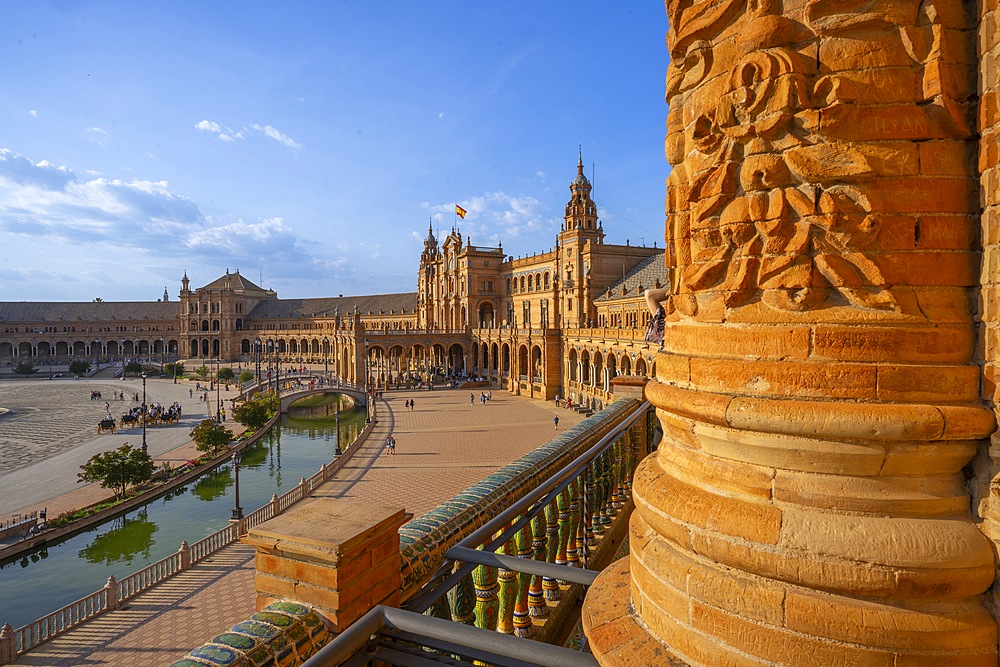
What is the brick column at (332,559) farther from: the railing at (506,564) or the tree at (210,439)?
the tree at (210,439)

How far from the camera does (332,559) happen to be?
99.0 inches

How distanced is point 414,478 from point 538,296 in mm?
37200

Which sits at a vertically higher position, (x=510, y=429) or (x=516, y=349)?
(x=516, y=349)

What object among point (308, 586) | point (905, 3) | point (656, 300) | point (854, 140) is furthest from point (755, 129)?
point (308, 586)

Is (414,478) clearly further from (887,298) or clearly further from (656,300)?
(887,298)

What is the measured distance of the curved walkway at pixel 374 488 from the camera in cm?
1253

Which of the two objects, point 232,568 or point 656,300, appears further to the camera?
point 232,568

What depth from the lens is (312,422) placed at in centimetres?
4641

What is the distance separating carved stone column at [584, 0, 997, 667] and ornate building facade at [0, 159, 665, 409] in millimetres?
24097

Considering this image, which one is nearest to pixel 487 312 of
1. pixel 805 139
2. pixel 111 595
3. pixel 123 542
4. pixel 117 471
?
pixel 117 471

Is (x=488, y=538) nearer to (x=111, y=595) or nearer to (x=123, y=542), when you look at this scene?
(x=111, y=595)

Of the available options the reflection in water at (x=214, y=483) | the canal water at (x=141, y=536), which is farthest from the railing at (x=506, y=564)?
the reflection in water at (x=214, y=483)

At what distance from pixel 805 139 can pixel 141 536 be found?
2654 centimetres

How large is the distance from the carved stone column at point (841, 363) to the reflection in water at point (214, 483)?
29075 mm
